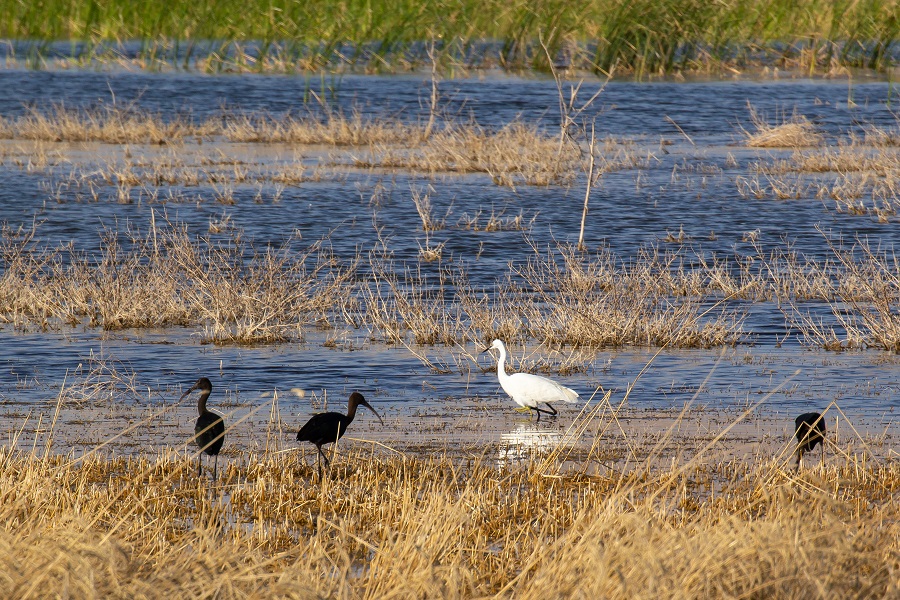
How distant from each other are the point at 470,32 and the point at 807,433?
28.1 meters

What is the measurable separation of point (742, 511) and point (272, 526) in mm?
2450

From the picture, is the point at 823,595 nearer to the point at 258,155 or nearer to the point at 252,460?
the point at 252,460

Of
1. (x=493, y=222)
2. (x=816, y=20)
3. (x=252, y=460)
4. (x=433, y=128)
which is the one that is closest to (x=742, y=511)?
(x=252, y=460)

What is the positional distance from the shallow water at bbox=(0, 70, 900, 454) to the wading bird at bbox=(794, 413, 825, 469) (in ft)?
2.11

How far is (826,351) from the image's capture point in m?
12.2

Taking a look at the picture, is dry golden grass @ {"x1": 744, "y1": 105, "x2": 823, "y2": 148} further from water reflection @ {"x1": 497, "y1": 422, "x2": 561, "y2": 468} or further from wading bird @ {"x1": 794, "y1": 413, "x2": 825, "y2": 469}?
wading bird @ {"x1": 794, "y1": 413, "x2": 825, "y2": 469}

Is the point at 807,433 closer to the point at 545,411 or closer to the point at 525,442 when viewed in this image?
the point at 525,442

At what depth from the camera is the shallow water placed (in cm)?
1076

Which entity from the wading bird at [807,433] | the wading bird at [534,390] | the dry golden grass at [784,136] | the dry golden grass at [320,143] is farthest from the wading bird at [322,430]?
the dry golden grass at [784,136]

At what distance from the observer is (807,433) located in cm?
774

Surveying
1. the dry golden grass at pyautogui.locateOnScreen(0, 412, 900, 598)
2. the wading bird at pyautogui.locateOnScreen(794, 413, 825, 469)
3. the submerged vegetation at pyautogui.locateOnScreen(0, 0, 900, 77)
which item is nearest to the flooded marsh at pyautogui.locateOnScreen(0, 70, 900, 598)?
the dry golden grass at pyautogui.locateOnScreen(0, 412, 900, 598)

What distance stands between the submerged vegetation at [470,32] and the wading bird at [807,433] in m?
24.8

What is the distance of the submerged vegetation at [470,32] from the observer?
33000 mm

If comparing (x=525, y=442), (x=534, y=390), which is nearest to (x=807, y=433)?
(x=525, y=442)
